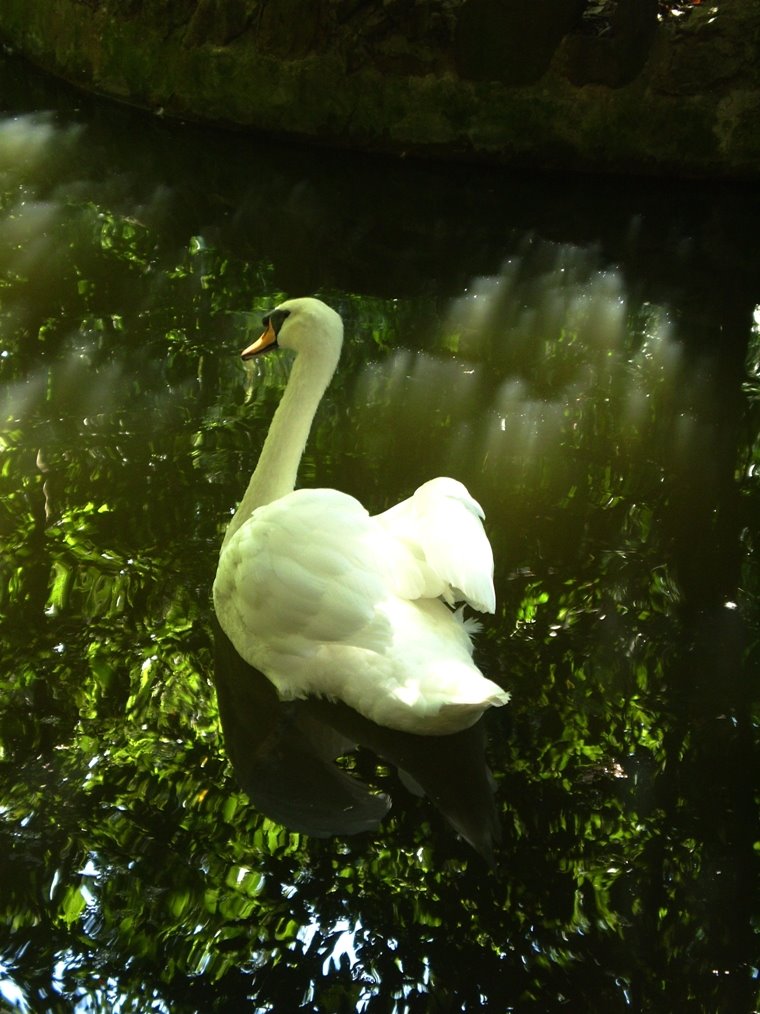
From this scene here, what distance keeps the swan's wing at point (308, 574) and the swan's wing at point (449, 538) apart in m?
0.13

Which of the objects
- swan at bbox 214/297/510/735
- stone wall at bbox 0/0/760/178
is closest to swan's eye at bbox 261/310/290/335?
swan at bbox 214/297/510/735

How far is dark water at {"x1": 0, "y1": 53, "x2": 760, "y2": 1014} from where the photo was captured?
2.84 meters

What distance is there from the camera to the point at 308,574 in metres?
3.43

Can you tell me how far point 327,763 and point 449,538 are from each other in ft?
2.45

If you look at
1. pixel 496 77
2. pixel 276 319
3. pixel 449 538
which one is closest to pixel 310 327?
pixel 276 319

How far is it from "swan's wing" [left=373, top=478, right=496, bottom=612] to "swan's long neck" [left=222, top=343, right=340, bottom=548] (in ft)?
1.46

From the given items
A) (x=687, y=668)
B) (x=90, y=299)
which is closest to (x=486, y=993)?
(x=687, y=668)

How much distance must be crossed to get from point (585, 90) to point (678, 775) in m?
6.54

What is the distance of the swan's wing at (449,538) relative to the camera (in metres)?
3.42

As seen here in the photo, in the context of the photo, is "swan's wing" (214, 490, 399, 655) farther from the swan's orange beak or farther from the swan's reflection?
the swan's orange beak

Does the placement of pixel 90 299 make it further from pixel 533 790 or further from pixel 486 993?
pixel 486 993

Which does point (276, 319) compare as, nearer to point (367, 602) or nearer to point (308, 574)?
point (308, 574)

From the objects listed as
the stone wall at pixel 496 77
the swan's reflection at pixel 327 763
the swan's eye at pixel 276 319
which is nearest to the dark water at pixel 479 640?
the swan's reflection at pixel 327 763

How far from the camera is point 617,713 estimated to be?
3641 mm
